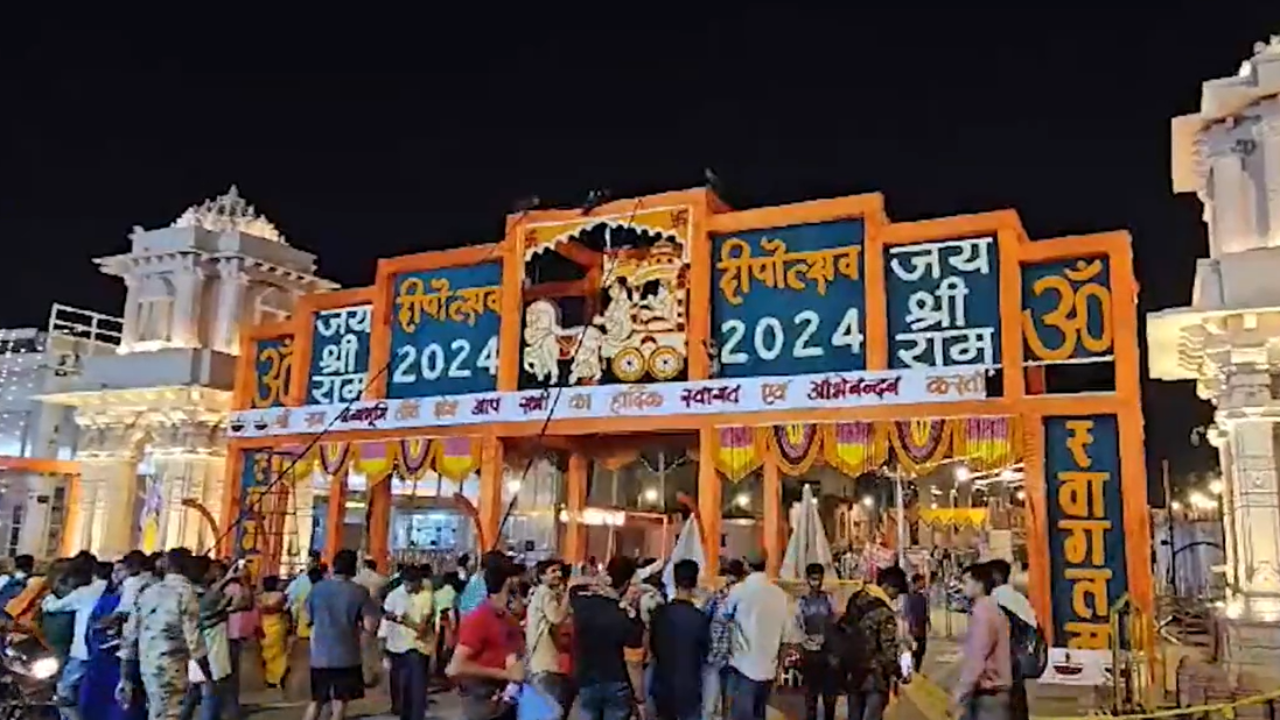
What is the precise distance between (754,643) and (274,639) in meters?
6.66

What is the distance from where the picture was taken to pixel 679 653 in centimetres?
762

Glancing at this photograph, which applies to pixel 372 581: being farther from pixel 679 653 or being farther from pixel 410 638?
pixel 679 653

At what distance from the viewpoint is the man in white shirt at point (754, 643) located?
8094 millimetres

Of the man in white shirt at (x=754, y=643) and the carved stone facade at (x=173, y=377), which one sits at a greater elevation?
the carved stone facade at (x=173, y=377)

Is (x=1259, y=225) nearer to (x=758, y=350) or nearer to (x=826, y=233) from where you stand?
(x=826, y=233)

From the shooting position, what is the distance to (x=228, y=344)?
71.8 ft

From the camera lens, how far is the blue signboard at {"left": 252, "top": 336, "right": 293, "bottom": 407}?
17906 mm

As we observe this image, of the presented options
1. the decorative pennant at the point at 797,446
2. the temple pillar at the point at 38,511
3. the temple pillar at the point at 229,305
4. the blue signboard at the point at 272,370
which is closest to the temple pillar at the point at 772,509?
the decorative pennant at the point at 797,446

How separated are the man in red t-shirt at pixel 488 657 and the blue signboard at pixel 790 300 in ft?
25.9

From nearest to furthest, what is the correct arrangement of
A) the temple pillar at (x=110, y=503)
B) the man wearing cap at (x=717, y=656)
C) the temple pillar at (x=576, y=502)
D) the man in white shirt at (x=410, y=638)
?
the man wearing cap at (x=717, y=656) → the man in white shirt at (x=410, y=638) → the temple pillar at (x=576, y=502) → the temple pillar at (x=110, y=503)

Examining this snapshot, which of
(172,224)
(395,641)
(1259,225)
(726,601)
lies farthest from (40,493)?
(1259,225)

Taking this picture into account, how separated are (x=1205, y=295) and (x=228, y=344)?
17.4 m

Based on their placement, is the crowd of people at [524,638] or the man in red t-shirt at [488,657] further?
the crowd of people at [524,638]

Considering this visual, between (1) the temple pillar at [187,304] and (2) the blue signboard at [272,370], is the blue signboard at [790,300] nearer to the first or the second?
(2) the blue signboard at [272,370]
